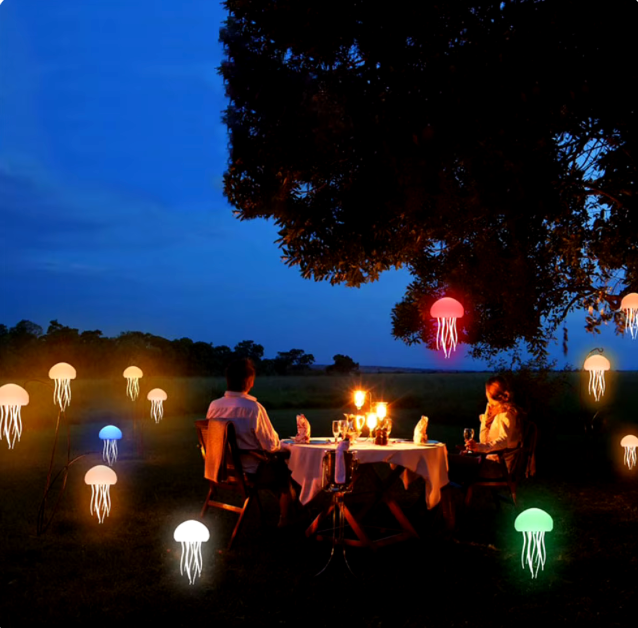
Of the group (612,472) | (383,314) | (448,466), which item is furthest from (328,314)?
(448,466)

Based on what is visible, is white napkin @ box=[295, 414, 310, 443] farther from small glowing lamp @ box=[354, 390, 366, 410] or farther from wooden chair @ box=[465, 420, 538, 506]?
wooden chair @ box=[465, 420, 538, 506]

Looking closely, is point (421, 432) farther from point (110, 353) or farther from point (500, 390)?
point (110, 353)

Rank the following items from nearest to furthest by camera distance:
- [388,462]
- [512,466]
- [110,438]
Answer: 1. [388,462]
2. [512,466]
3. [110,438]

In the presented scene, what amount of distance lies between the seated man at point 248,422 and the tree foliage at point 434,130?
6.07 ft

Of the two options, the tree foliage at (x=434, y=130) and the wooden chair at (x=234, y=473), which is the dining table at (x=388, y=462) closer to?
the wooden chair at (x=234, y=473)

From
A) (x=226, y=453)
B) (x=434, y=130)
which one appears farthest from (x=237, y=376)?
(x=434, y=130)

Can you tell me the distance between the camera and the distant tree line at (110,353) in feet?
83.6

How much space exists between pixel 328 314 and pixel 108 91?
7.01 meters

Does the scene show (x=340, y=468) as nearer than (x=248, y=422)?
Yes

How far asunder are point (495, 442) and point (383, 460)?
1.30 meters

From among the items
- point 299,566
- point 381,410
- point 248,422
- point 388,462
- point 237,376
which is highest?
point 237,376

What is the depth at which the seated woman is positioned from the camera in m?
5.68

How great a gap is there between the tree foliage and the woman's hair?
4.44 feet

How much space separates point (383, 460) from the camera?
4.91 metres
